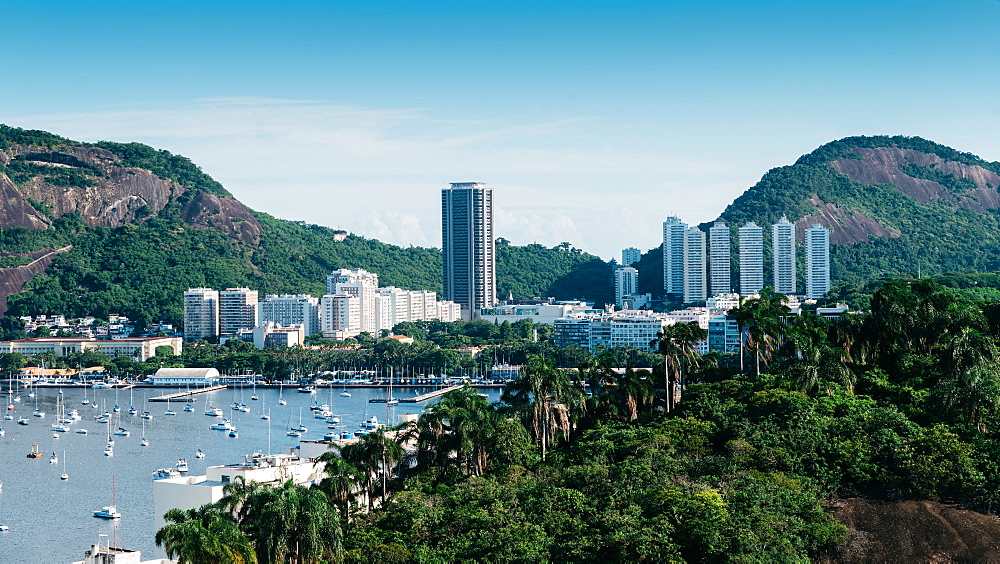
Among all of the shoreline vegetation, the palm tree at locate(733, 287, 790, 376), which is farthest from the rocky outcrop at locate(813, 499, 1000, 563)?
the palm tree at locate(733, 287, 790, 376)

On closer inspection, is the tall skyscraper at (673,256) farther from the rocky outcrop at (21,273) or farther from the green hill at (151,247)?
the rocky outcrop at (21,273)

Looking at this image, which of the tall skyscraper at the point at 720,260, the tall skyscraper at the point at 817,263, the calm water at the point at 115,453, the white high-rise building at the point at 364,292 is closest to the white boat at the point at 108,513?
the calm water at the point at 115,453

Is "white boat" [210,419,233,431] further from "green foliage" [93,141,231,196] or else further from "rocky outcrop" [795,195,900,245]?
"green foliage" [93,141,231,196]

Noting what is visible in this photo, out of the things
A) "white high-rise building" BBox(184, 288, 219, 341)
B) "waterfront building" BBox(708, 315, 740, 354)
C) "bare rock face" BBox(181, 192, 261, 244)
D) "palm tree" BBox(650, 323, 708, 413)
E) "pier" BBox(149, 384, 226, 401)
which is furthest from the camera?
"bare rock face" BBox(181, 192, 261, 244)

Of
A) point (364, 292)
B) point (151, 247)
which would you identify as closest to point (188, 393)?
point (364, 292)

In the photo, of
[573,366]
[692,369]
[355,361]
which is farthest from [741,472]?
[355,361]

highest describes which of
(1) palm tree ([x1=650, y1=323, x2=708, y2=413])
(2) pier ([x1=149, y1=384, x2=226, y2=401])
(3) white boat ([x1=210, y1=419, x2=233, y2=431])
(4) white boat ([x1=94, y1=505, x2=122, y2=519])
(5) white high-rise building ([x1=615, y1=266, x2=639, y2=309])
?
(5) white high-rise building ([x1=615, y1=266, x2=639, y2=309])

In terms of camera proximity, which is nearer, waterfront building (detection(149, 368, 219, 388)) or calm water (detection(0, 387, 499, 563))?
calm water (detection(0, 387, 499, 563))

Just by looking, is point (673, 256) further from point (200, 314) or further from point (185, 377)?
point (185, 377)
